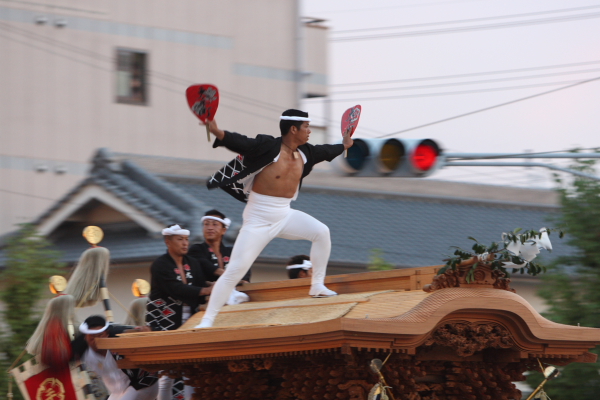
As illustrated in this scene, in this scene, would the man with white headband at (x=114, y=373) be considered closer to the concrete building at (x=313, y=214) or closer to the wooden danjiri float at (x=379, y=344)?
the wooden danjiri float at (x=379, y=344)

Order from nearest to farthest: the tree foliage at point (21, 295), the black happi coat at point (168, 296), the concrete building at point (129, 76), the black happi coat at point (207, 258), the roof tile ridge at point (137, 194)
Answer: the black happi coat at point (168, 296) → the black happi coat at point (207, 258) → the tree foliage at point (21, 295) → the roof tile ridge at point (137, 194) → the concrete building at point (129, 76)

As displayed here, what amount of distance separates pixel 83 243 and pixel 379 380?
8.16m

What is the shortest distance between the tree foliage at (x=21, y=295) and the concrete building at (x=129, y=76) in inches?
183

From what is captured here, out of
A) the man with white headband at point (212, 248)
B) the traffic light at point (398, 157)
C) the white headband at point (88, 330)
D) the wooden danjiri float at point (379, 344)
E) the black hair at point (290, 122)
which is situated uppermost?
the black hair at point (290, 122)

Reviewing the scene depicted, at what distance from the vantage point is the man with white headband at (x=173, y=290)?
6.53 meters

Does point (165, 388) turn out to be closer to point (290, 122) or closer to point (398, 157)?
point (290, 122)

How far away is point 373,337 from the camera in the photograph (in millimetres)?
4707

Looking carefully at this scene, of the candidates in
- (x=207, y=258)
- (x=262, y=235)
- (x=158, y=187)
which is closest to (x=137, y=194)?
(x=158, y=187)

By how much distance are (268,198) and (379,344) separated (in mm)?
1494

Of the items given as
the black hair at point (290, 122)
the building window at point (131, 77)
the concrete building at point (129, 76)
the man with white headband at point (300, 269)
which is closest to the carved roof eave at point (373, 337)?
the black hair at point (290, 122)

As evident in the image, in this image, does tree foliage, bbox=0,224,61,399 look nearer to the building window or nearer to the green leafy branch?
the green leafy branch

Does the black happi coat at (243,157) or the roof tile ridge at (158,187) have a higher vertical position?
the black happi coat at (243,157)

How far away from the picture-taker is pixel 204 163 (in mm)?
14406

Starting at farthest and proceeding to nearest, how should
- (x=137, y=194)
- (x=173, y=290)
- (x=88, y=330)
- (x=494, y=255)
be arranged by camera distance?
(x=137, y=194), (x=88, y=330), (x=173, y=290), (x=494, y=255)
